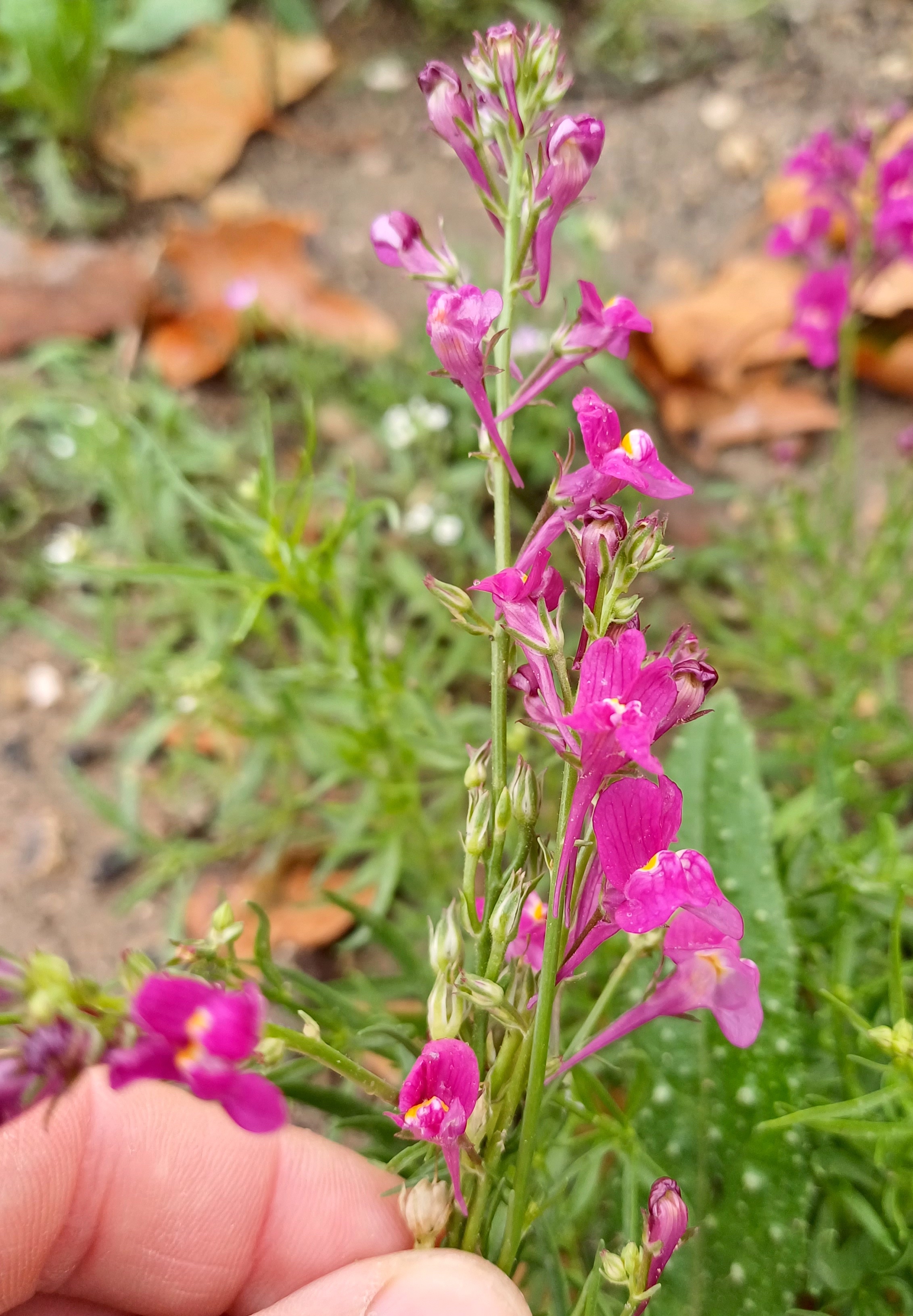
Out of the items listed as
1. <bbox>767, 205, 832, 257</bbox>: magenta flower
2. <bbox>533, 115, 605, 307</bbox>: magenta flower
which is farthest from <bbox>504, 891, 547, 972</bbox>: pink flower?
<bbox>767, 205, 832, 257</bbox>: magenta flower

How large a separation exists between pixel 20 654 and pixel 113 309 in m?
0.82

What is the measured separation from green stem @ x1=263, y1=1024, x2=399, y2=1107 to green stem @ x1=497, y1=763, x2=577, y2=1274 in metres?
0.10

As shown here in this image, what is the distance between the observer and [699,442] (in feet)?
7.54

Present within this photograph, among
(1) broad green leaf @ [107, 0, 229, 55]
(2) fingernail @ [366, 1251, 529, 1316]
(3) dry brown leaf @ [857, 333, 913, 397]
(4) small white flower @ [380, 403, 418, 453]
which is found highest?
(1) broad green leaf @ [107, 0, 229, 55]

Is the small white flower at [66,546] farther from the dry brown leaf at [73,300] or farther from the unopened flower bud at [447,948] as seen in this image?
the unopened flower bud at [447,948]

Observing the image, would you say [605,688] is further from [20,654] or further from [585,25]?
[585,25]

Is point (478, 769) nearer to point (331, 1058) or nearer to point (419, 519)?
point (331, 1058)

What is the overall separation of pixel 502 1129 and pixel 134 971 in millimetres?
328

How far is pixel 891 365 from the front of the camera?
2209 mm

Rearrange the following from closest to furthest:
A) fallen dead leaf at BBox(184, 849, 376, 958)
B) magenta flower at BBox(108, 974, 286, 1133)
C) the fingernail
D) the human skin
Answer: magenta flower at BBox(108, 974, 286, 1133) → the fingernail → the human skin → fallen dead leaf at BBox(184, 849, 376, 958)

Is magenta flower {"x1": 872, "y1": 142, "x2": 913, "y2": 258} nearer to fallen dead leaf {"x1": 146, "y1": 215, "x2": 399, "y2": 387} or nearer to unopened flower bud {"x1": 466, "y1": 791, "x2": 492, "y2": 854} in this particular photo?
fallen dead leaf {"x1": 146, "y1": 215, "x2": 399, "y2": 387}

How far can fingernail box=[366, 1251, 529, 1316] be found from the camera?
0.77m

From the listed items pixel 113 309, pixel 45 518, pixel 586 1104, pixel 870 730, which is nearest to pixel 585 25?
pixel 113 309

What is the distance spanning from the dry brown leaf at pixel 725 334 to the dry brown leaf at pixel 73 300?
1186 mm
